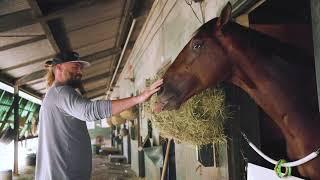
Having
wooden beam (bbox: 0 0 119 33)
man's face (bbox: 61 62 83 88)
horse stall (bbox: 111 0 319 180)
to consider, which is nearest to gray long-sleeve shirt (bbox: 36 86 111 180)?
man's face (bbox: 61 62 83 88)

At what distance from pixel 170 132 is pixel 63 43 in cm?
378

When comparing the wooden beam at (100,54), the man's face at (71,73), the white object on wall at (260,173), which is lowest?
the white object on wall at (260,173)

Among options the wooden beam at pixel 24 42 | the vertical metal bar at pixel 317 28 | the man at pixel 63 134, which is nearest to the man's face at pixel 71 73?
the man at pixel 63 134

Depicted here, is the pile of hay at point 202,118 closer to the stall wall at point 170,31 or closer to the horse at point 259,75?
the horse at point 259,75

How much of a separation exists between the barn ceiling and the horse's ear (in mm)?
2168

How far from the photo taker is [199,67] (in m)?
1.74

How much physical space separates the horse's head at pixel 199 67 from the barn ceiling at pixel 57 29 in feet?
6.71

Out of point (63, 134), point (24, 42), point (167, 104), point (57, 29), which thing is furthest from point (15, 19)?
point (167, 104)

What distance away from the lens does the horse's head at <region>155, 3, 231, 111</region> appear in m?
1.72

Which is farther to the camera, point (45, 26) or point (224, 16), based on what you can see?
point (45, 26)

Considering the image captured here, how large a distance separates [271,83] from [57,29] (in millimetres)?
3638

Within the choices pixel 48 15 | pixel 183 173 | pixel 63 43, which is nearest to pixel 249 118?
pixel 183 173

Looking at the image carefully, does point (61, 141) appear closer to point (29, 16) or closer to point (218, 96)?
point (218, 96)

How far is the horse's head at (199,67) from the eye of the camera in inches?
67.8
